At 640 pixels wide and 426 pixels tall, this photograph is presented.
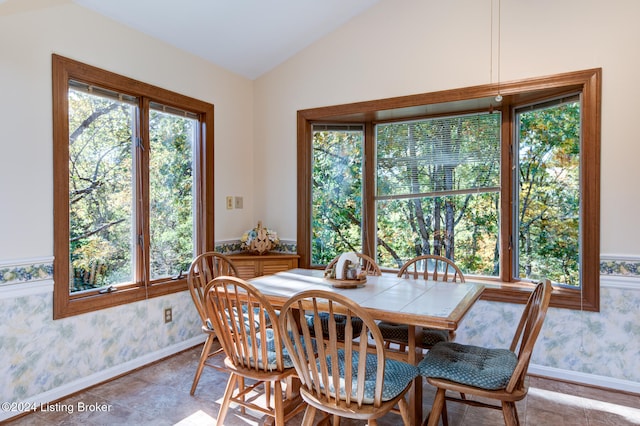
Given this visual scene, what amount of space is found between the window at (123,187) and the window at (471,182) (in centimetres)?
104

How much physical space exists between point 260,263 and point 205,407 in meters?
1.37

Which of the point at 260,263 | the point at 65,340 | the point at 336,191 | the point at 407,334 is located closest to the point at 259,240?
the point at 260,263

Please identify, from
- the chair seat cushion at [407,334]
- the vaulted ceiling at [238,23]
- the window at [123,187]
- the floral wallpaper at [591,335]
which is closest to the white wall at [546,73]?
the floral wallpaper at [591,335]

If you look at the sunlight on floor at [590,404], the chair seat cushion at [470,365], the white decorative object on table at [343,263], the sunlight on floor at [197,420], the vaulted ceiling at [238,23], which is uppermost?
the vaulted ceiling at [238,23]

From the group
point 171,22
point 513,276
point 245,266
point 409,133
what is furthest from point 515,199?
point 171,22

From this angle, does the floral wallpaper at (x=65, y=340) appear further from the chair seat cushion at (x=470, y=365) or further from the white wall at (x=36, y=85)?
the chair seat cushion at (x=470, y=365)

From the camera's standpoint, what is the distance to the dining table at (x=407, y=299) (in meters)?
1.74

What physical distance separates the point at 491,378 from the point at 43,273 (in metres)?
2.59

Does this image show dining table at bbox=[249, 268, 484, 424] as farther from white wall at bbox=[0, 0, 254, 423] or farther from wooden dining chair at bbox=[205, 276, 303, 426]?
white wall at bbox=[0, 0, 254, 423]

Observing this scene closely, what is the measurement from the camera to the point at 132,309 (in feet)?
9.77

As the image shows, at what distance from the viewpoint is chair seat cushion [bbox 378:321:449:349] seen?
234cm

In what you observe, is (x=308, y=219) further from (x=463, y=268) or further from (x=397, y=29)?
(x=397, y=29)

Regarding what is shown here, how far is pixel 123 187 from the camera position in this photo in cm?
299

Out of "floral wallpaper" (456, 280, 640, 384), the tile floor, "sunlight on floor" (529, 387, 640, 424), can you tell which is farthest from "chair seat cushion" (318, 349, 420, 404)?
"floral wallpaper" (456, 280, 640, 384)
